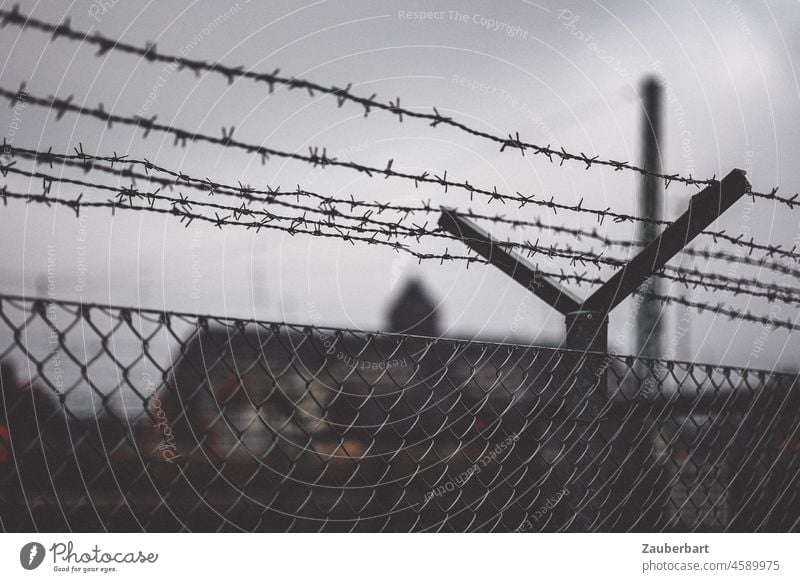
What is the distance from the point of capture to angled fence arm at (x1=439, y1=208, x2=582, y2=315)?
56.4 inches

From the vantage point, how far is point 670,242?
1.46 meters

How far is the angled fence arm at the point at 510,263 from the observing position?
56.4 inches

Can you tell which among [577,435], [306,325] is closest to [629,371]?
[577,435]

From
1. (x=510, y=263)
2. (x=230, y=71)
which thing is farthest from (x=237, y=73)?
(x=510, y=263)

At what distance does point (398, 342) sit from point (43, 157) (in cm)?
74

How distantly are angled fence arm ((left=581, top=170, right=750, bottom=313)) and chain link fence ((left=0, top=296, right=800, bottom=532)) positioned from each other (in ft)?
0.58

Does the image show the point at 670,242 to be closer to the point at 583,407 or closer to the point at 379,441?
the point at 583,407

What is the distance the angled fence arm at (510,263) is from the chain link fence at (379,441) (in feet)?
0.50

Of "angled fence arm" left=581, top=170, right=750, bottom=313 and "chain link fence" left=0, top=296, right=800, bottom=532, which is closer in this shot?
"chain link fence" left=0, top=296, right=800, bottom=532

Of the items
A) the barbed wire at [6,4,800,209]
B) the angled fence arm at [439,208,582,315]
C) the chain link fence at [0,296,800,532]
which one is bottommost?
the chain link fence at [0,296,800,532]

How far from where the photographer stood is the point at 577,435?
1.52 meters

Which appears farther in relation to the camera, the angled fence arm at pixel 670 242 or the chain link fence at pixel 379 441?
the angled fence arm at pixel 670 242

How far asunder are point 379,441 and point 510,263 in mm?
526
